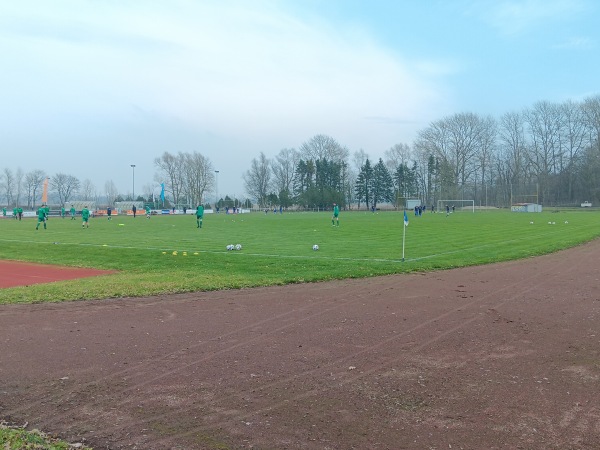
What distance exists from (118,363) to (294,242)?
62.4 feet

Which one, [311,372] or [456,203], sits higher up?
[456,203]

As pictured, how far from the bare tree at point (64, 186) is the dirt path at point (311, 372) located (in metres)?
148

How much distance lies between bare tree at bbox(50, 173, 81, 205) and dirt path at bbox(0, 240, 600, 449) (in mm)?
147636

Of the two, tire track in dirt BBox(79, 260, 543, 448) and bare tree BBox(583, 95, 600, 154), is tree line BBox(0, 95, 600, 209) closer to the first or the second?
bare tree BBox(583, 95, 600, 154)

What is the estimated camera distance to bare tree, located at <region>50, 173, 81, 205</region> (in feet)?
473

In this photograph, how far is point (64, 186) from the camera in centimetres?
14562

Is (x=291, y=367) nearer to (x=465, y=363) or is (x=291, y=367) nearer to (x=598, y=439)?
(x=465, y=363)

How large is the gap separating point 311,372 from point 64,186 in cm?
15490

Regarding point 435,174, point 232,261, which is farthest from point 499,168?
point 232,261

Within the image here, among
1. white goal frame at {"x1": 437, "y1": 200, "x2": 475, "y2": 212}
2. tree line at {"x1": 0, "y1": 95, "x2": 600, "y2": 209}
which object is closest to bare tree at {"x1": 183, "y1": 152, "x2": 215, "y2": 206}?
tree line at {"x1": 0, "y1": 95, "x2": 600, "y2": 209}

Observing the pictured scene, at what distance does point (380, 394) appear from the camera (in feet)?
17.7

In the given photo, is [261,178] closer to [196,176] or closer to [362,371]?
[196,176]

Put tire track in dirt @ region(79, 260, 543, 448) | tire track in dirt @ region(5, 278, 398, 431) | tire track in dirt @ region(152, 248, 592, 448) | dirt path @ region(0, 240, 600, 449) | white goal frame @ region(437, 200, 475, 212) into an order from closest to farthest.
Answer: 1. dirt path @ region(0, 240, 600, 449)
2. tire track in dirt @ region(152, 248, 592, 448)
3. tire track in dirt @ region(79, 260, 543, 448)
4. tire track in dirt @ region(5, 278, 398, 431)
5. white goal frame @ region(437, 200, 475, 212)

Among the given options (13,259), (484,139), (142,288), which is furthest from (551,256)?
(484,139)
